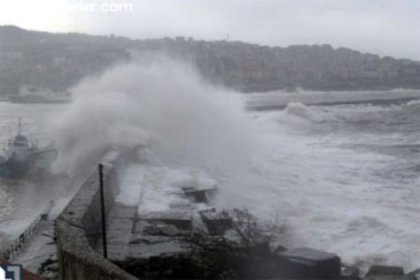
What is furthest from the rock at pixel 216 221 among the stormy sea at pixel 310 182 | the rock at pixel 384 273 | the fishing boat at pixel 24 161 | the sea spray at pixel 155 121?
the fishing boat at pixel 24 161

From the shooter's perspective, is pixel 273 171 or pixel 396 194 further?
pixel 273 171

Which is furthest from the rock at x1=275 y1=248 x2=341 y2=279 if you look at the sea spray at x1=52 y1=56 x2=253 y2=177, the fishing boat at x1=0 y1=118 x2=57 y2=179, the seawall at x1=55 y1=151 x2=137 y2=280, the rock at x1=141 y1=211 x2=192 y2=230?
Result: the fishing boat at x1=0 y1=118 x2=57 y2=179

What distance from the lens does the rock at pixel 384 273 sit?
7.82 m

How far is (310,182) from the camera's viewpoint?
15.2m

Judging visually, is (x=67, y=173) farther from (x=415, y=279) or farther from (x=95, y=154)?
(x=415, y=279)

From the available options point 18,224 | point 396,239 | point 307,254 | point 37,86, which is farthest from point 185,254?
point 37,86

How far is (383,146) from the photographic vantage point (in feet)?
78.8

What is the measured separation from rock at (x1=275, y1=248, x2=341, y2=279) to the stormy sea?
39.3 inches

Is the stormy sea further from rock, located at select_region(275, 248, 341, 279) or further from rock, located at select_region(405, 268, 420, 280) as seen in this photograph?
rock, located at select_region(275, 248, 341, 279)

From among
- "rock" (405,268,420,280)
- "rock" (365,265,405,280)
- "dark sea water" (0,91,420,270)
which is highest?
"rock" (405,268,420,280)

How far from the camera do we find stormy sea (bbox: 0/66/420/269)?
32.8 ft

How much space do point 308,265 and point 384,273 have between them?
109 centimetres

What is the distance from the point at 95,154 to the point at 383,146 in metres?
11.9

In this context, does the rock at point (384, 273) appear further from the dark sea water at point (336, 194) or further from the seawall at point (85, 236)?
the seawall at point (85, 236)
